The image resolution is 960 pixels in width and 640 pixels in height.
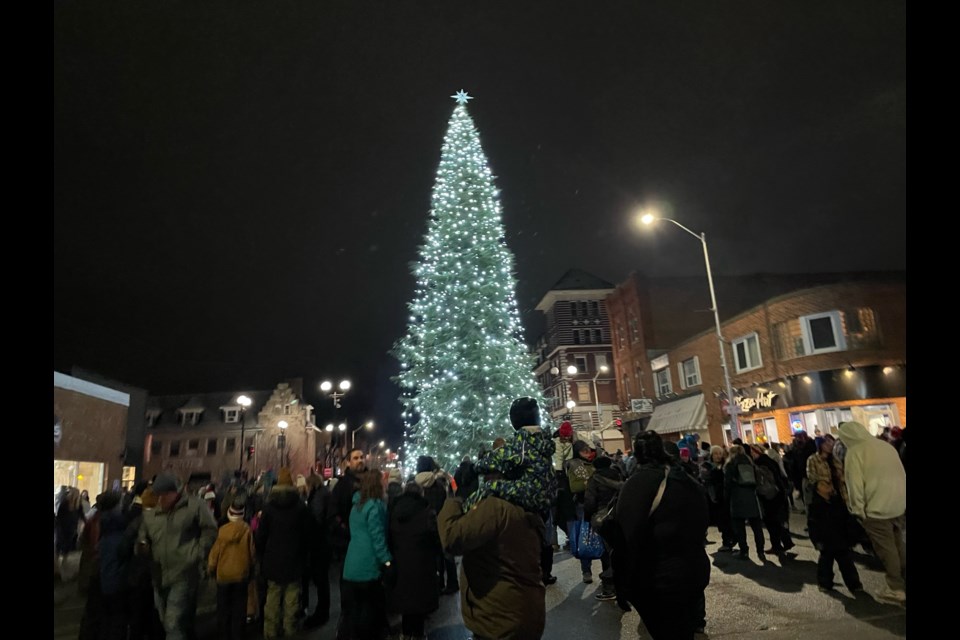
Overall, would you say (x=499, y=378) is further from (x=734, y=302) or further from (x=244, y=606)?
(x=734, y=302)

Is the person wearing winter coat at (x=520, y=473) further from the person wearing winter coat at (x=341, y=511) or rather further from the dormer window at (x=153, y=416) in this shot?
the dormer window at (x=153, y=416)

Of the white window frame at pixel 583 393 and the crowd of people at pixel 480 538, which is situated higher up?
the white window frame at pixel 583 393

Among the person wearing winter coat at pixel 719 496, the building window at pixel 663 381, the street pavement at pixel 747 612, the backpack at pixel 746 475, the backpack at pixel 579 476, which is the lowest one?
the street pavement at pixel 747 612

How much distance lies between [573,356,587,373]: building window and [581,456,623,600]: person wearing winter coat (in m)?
54.0

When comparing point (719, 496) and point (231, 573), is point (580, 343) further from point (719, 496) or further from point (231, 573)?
point (231, 573)

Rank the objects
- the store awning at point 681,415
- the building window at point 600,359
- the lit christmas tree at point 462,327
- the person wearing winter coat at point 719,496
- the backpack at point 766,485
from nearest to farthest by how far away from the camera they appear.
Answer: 1. the backpack at point 766,485
2. the person wearing winter coat at point 719,496
3. the lit christmas tree at point 462,327
4. the store awning at point 681,415
5. the building window at point 600,359

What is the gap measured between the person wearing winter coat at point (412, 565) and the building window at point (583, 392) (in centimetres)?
5453

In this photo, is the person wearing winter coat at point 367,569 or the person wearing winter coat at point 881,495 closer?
the person wearing winter coat at point 367,569

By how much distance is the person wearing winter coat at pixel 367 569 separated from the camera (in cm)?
598

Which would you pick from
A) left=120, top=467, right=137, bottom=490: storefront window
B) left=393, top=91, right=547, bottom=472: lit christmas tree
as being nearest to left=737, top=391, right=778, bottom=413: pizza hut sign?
left=393, top=91, right=547, bottom=472: lit christmas tree

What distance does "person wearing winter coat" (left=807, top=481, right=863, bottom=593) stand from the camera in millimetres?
7215

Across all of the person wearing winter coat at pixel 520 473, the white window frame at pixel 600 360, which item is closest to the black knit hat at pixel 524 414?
the person wearing winter coat at pixel 520 473

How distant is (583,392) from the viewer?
195 feet
